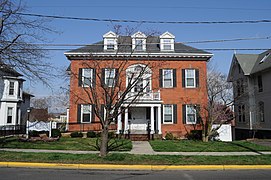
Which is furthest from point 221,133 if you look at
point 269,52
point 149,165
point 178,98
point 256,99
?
point 149,165

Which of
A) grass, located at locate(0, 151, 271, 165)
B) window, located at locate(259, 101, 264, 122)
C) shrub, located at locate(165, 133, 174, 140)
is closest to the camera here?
grass, located at locate(0, 151, 271, 165)

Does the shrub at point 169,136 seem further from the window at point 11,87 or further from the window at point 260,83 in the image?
the window at point 11,87

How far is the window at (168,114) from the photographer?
82.6 feet

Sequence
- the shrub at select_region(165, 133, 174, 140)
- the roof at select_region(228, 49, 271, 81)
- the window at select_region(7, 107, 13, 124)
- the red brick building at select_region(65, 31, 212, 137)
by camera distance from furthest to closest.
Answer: the window at select_region(7, 107, 13, 124)
the roof at select_region(228, 49, 271, 81)
the red brick building at select_region(65, 31, 212, 137)
the shrub at select_region(165, 133, 174, 140)

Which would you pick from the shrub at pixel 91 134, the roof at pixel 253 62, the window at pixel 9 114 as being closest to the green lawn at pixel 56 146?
the shrub at pixel 91 134

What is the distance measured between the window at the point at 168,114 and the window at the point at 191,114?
152 centimetres

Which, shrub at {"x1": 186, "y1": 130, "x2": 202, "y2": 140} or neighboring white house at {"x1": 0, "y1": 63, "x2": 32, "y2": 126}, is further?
neighboring white house at {"x1": 0, "y1": 63, "x2": 32, "y2": 126}

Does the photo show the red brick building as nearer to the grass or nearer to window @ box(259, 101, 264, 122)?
window @ box(259, 101, 264, 122)

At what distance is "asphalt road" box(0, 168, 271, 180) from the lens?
854cm

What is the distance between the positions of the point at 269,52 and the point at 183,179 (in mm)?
26507

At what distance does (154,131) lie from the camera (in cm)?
2389

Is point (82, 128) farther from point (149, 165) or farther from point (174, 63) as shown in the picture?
point (149, 165)

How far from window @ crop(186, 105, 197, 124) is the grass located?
12949 mm

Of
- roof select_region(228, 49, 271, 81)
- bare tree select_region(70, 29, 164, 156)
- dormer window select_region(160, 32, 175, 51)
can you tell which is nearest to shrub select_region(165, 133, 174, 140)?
bare tree select_region(70, 29, 164, 156)
